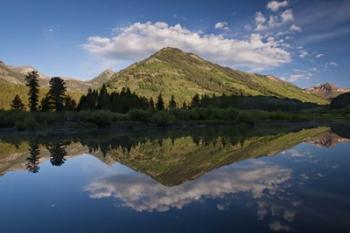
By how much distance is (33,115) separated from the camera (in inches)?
4006

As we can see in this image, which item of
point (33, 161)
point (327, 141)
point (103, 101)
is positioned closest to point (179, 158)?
point (33, 161)

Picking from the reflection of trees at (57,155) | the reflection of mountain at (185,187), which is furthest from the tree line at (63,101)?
the reflection of mountain at (185,187)

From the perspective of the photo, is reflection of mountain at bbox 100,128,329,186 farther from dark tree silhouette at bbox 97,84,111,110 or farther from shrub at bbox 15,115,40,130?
dark tree silhouette at bbox 97,84,111,110

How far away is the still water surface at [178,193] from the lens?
59.3ft

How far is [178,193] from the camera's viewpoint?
25469 mm

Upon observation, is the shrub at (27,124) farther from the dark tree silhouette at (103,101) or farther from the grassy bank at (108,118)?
the dark tree silhouette at (103,101)

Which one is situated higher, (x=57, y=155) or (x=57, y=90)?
(x=57, y=90)

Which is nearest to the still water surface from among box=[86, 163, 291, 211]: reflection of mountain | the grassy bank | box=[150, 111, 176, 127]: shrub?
box=[86, 163, 291, 211]: reflection of mountain

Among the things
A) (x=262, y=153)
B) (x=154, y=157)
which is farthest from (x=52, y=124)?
(x=262, y=153)

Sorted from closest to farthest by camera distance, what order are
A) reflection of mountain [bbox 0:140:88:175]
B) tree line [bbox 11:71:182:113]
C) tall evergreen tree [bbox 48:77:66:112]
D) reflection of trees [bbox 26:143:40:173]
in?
1. reflection of trees [bbox 26:143:40:173]
2. reflection of mountain [bbox 0:140:88:175]
3. tall evergreen tree [bbox 48:77:66:112]
4. tree line [bbox 11:71:182:113]

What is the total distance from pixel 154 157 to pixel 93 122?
5883cm

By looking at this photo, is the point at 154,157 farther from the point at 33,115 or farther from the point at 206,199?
the point at 33,115

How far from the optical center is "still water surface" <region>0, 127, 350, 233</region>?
1806 cm

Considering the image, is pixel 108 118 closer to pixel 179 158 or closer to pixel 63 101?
pixel 63 101
